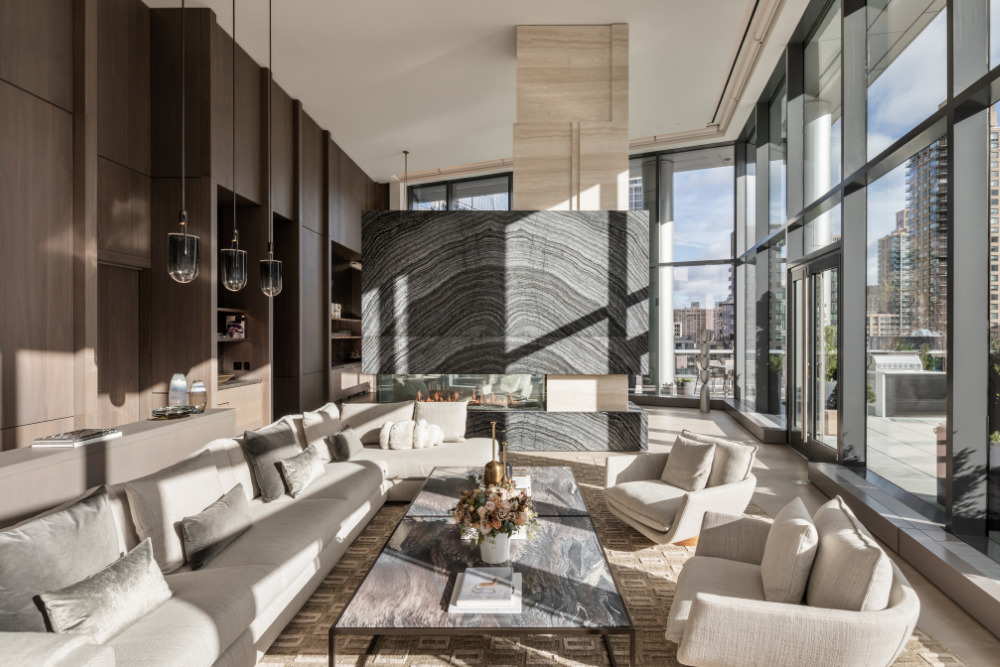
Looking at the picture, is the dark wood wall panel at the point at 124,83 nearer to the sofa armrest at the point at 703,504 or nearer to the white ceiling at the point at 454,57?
the white ceiling at the point at 454,57

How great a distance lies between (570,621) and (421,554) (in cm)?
88

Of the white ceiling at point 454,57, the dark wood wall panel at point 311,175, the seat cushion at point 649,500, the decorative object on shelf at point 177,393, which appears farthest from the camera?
the dark wood wall panel at point 311,175

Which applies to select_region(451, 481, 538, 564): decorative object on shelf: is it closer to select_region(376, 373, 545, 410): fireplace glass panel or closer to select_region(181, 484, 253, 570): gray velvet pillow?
select_region(181, 484, 253, 570): gray velvet pillow

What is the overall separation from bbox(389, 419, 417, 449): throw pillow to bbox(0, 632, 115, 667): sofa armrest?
3.32m

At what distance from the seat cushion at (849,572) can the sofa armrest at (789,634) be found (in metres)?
0.06

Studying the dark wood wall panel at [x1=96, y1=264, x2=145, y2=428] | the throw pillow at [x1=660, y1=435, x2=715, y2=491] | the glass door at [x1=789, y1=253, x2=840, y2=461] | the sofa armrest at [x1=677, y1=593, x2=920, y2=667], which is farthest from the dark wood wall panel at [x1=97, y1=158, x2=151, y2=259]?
the glass door at [x1=789, y1=253, x2=840, y2=461]

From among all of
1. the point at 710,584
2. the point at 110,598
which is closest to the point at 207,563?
the point at 110,598

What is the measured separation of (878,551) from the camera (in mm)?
1913

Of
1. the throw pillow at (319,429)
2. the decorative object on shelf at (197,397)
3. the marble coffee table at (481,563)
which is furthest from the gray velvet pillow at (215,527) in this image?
the throw pillow at (319,429)

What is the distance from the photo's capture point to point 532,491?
12.4 feet

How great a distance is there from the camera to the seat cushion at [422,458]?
459cm

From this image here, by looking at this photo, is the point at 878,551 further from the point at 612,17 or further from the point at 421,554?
the point at 612,17

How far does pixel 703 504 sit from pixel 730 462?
0.46 meters

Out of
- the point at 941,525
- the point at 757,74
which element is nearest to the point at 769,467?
the point at 941,525
